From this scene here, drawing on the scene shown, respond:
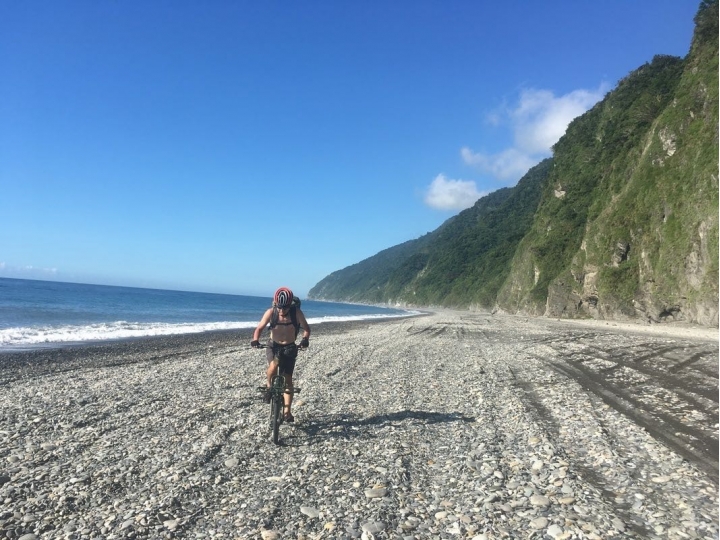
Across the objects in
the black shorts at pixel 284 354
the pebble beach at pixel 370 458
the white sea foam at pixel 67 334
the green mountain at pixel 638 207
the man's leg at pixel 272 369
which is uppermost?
the green mountain at pixel 638 207

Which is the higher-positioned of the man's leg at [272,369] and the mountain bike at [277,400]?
the man's leg at [272,369]

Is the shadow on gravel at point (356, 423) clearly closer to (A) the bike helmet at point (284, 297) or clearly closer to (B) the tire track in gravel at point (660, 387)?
(A) the bike helmet at point (284, 297)

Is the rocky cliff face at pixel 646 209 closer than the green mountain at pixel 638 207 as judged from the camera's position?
Yes

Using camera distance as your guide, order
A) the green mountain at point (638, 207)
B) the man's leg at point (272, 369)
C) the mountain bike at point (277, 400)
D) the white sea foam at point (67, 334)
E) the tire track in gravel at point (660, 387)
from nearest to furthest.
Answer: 1. the tire track in gravel at point (660, 387)
2. the mountain bike at point (277, 400)
3. the man's leg at point (272, 369)
4. the white sea foam at point (67, 334)
5. the green mountain at point (638, 207)

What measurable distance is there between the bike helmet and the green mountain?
3764 centimetres

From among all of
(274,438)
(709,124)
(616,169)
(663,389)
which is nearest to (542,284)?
(616,169)

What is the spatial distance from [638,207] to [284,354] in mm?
53141

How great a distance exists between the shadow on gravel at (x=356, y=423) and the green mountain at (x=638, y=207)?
34.4m

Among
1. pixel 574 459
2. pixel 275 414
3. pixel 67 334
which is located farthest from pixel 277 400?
pixel 67 334

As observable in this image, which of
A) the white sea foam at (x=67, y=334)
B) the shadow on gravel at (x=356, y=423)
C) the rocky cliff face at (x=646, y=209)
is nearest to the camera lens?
the shadow on gravel at (x=356, y=423)

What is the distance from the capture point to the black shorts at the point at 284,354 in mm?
8844

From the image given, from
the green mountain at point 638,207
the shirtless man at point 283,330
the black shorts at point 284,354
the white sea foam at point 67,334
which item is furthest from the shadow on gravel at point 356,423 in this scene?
the green mountain at point 638,207

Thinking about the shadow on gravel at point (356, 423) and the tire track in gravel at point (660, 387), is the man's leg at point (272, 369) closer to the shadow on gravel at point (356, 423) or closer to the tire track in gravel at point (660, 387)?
the shadow on gravel at point (356, 423)

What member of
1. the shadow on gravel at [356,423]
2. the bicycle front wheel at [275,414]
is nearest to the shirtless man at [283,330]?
the bicycle front wheel at [275,414]
